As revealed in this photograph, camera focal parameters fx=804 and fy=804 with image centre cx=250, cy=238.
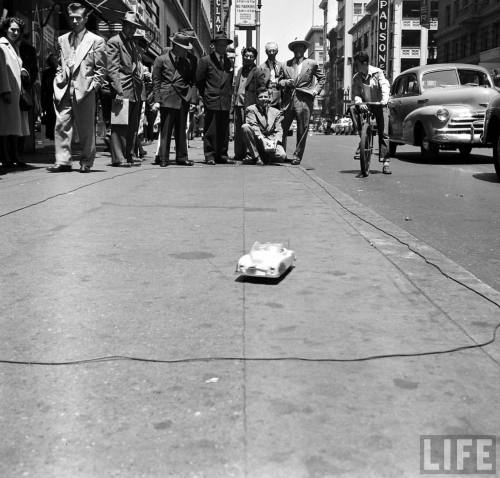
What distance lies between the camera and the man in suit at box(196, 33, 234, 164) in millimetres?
12453

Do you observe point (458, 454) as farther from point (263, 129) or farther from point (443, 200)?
point (263, 129)

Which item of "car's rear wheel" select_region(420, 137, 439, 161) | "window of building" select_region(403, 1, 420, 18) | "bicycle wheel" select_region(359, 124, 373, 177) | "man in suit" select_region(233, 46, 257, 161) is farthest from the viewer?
"window of building" select_region(403, 1, 420, 18)

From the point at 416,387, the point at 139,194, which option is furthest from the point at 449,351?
the point at 139,194

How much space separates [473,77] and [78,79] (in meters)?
8.76

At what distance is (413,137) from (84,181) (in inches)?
315

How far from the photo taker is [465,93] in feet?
47.7

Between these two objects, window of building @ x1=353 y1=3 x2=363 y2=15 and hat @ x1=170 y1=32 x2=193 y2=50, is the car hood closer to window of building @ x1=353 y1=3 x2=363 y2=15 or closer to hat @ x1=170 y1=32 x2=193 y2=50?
hat @ x1=170 y1=32 x2=193 y2=50

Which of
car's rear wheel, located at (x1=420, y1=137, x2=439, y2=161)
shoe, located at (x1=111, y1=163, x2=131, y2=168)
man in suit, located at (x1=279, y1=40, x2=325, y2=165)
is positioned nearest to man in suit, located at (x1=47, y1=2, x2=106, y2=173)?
shoe, located at (x1=111, y1=163, x2=131, y2=168)

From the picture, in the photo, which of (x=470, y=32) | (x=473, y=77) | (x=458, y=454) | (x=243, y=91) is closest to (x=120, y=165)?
(x=243, y=91)

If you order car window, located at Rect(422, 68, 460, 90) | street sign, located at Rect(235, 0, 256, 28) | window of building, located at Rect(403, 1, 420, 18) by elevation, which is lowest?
car window, located at Rect(422, 68, 460, 90)

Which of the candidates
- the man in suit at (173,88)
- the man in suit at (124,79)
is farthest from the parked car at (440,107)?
the man in suit at (124,79)

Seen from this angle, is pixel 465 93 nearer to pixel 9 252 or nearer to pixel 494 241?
pixel 494 241

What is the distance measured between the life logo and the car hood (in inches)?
502

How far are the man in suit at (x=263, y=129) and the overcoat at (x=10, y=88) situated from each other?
3442 millimetres
